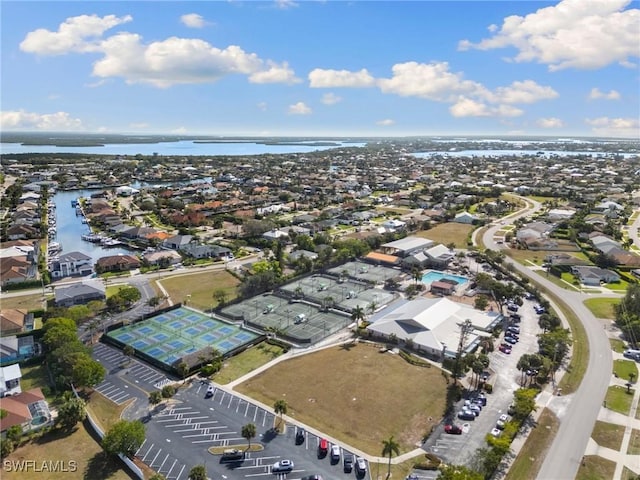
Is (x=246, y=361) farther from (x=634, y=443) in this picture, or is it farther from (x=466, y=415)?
(x=634, y=443)

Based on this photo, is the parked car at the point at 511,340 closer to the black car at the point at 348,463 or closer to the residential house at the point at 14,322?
the black car at the point at 348,463

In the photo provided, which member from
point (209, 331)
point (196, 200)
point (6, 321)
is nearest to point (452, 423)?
point (209, 331)

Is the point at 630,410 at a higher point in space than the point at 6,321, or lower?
lower

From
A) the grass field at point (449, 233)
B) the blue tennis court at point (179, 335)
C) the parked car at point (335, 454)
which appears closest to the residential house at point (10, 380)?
the blue tennis court at point (179, 335)

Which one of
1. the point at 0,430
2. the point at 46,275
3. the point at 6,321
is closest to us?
the point at 0,430

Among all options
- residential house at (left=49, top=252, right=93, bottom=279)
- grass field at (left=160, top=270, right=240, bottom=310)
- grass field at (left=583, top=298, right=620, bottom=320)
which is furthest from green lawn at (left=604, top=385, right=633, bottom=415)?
residential house at (left=49, top=252, right=93, bottom=279)

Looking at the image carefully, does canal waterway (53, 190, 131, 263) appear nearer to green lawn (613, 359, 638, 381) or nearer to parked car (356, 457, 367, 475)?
parked car (356, 457, 367, 475)

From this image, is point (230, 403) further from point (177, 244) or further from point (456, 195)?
point (456, 195)
